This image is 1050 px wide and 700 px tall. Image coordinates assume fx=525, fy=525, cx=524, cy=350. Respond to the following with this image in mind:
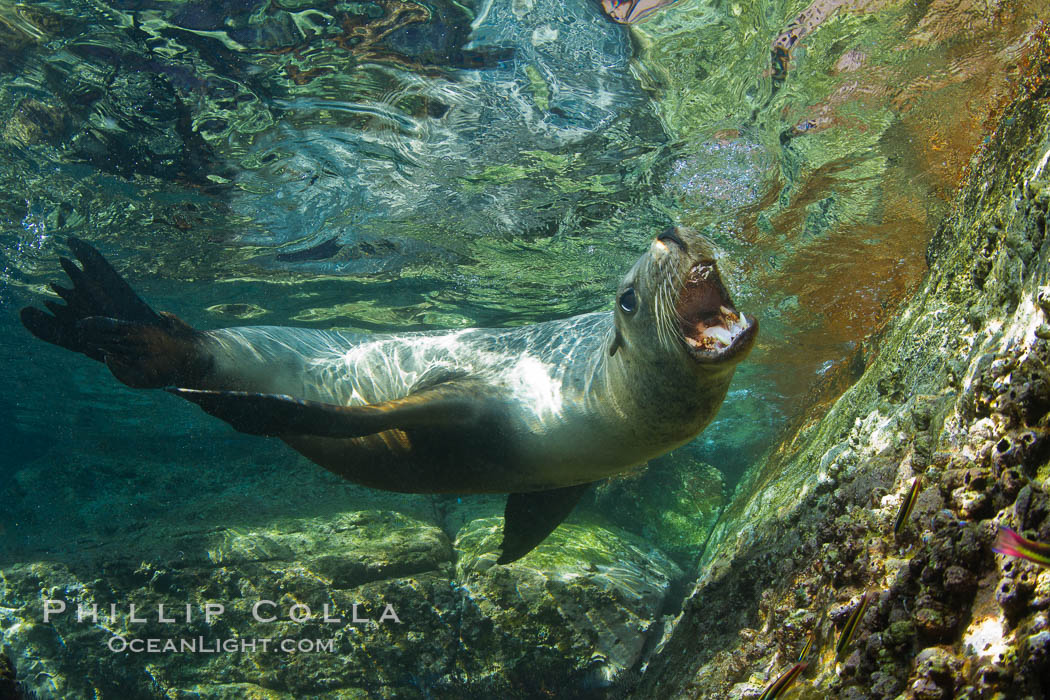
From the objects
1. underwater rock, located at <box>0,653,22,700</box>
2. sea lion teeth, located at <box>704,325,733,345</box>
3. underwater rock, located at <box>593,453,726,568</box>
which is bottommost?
underwater rock, located at <box>0,653,22,700</box>

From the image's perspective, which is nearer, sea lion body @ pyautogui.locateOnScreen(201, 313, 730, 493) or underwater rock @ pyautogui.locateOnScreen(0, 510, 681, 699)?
sea lion body @ pyautogui.locateOnScreen(201, 313, 730, 493)

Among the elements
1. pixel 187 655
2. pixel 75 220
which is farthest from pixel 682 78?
pixel 75 220

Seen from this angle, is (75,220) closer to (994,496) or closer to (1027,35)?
(994,496)

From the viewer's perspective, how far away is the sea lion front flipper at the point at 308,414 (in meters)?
3.09

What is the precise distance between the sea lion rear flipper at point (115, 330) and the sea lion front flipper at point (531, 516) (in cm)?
289

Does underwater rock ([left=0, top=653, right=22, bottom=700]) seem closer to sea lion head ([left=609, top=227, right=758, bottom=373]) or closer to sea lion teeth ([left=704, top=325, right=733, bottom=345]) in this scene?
sea lion head ([left=609, top=227, right=758, bottom=373])

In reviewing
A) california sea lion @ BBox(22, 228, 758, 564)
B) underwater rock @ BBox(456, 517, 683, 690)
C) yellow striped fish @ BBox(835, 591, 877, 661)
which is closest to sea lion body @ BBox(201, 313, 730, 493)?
california sea lion @ BBox(22, 228, 758, 564)

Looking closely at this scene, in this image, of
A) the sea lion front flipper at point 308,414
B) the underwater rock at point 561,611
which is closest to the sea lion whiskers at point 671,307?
the sea lion front flipper at point 308,414

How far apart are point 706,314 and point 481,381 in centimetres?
203

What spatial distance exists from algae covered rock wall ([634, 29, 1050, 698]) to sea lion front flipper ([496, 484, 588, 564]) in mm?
1464

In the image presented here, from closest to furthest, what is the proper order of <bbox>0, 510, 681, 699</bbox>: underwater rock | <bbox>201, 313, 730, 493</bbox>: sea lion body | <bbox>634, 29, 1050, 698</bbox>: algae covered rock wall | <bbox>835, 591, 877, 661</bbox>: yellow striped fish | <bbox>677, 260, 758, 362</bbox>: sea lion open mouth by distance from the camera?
1. <bbox>634, 29, 1050, 698</bbox>: algae covered rock wall
2. <bbox>835, 591, 877, 661</bbox>: yellow striped fish
3. <bbox>677, 260, 758, 362</bbox>: sea lion open mouth
4. <bbox>201, 313, 730, 493</bbox>: sea lion body
5. <bbox>0, 510, 681, 699</bbox>: underwater rock

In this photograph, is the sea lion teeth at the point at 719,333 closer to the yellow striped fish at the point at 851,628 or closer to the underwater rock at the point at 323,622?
the yellow striped fish at the point at 851,628

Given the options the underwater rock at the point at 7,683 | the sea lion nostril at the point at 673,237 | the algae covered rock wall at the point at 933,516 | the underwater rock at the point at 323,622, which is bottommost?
the underwater rock at the point at 7,683

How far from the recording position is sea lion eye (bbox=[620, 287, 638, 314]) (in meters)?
3.22
